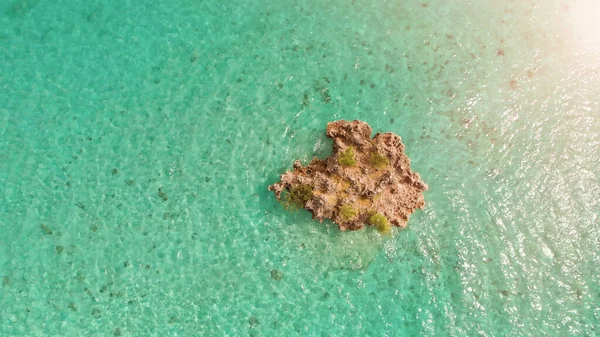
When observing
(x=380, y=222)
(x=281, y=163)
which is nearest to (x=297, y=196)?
(x=281, y=163)

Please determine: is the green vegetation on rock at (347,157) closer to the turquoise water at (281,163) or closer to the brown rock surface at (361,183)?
the brown rock surface at (361,183)

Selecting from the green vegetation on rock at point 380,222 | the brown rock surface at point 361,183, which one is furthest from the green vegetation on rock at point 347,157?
the green vegetation on rock at point 380,222

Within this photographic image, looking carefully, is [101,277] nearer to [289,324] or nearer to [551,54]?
[289,324]

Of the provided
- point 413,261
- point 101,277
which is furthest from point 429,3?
point 101,277

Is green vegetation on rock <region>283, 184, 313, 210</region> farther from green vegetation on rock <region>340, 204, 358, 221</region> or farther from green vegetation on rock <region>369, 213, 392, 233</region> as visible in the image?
green vegetation on rock <region>369, 213, 392, 233</region>

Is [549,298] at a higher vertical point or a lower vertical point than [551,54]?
lower

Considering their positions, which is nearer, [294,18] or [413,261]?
[413,261]

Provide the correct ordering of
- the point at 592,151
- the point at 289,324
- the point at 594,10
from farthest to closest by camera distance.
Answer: the point at 594,10 → the point at 592,151 → the point at 289,324
